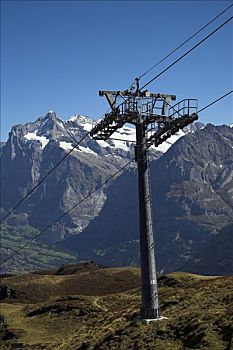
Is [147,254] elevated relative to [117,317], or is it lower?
elevated

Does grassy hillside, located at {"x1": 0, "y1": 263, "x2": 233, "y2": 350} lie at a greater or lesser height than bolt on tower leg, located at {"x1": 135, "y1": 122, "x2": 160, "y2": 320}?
lesser

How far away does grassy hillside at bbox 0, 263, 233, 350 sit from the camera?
33.4 m

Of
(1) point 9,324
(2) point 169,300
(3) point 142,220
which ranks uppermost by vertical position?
(3) point 142,220

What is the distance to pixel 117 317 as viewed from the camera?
52.1 meters

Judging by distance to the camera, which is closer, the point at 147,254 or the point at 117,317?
the point at 147,254

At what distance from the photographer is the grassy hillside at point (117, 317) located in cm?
3341

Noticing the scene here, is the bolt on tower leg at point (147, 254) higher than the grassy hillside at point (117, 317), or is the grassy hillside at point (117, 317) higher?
the bolt on tower leg at point (147, 254)

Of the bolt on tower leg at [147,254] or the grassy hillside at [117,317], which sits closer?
the grassy hillside at [117,317]

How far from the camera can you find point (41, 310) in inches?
3669

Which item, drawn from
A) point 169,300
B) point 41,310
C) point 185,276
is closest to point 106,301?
point 41,310

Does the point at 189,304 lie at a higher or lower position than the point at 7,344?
higher

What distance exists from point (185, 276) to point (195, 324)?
7652 centimetres

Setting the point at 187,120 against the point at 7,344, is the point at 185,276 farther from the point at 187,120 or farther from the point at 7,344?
the point at 187,120

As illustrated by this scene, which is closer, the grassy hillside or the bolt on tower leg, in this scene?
the grassy hillside
